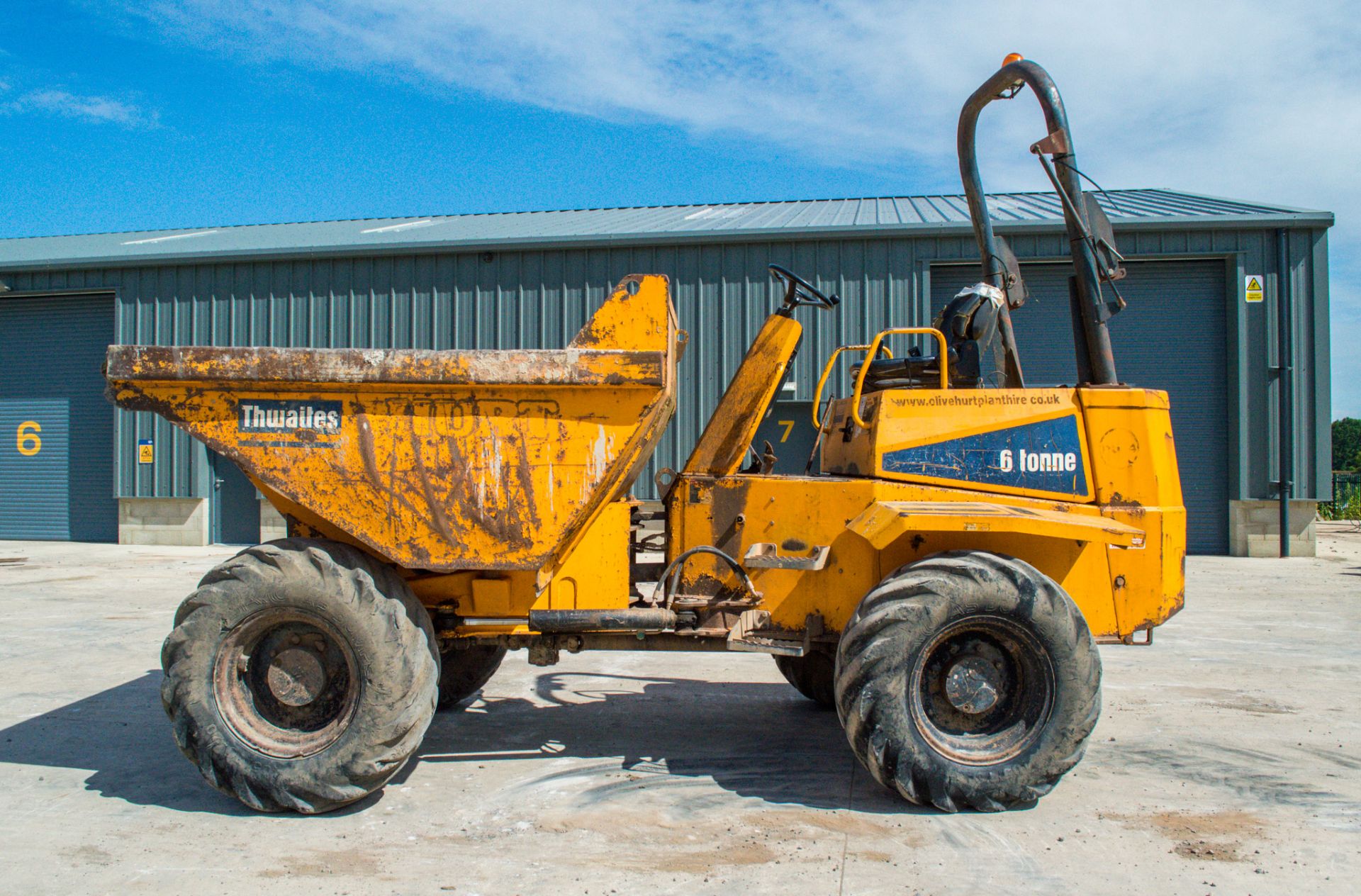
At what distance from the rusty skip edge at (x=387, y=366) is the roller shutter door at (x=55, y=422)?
1606 cm

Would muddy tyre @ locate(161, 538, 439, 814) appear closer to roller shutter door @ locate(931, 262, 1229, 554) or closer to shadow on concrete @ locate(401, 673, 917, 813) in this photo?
shadow on concrete @ locate(401, 673, 917, 813)

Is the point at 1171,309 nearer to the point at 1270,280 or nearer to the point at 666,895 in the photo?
the point at 1270,280

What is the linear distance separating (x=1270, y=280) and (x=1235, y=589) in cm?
610

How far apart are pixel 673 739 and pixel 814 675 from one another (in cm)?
111

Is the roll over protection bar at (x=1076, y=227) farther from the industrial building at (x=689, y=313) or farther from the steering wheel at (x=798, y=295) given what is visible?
the industrial building at (x=689, y=313)

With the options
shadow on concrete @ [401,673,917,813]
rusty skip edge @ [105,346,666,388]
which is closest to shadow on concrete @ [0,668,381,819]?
shadow on concrete @ [401,673,917,813]

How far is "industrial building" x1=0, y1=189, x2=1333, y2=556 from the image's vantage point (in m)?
14.7

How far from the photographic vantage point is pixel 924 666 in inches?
169

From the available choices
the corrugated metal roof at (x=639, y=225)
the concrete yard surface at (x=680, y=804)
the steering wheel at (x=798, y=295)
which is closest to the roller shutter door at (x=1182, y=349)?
the corrugated metal roof at (x=639, y=225)

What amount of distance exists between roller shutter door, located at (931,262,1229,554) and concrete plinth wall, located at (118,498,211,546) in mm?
13854

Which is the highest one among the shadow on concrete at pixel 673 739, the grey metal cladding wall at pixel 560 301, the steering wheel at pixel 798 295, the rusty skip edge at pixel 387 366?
the grey metal cladding wall at pixel 560 301

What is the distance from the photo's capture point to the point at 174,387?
4227 millimetres

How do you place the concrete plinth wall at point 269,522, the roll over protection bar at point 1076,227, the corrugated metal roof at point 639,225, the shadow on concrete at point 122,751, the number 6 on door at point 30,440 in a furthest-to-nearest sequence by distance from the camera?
1. the number 6 on door at point 30,440
2. the concrete plinth wall at point 269,522
3. the corrugated metal roof at point 639,225
4. the roll over protection bar at point 1076,227
5. the shadow on concrete at point 122,751

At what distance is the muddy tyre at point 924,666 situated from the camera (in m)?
4.11
